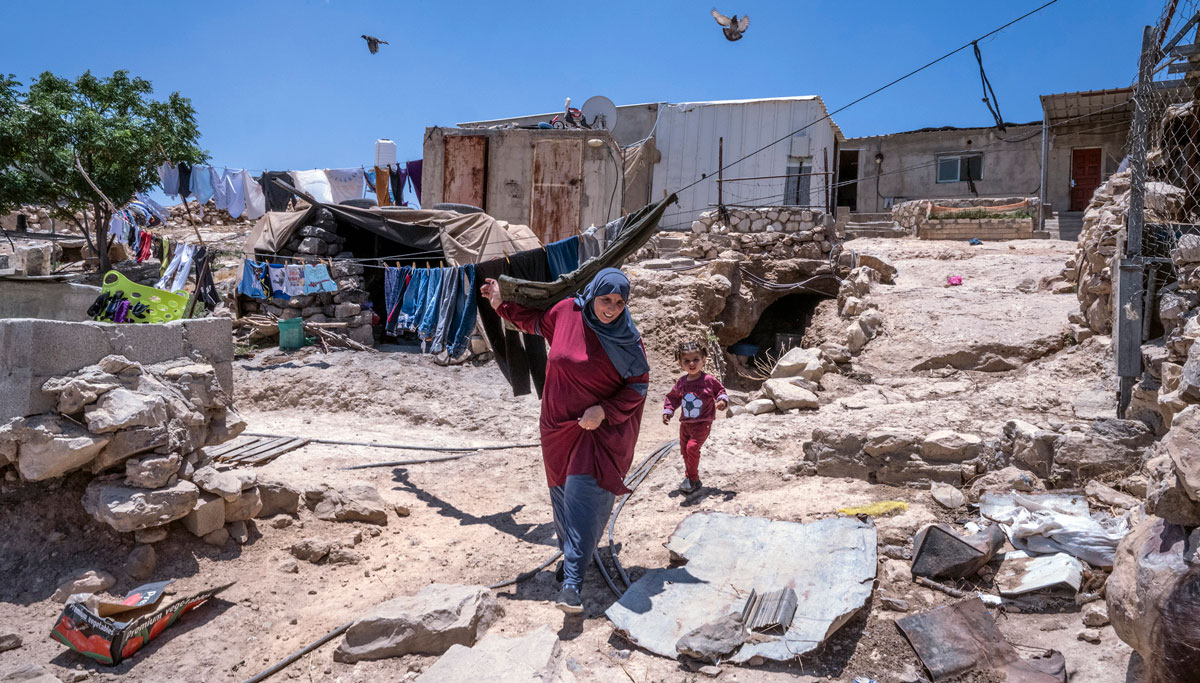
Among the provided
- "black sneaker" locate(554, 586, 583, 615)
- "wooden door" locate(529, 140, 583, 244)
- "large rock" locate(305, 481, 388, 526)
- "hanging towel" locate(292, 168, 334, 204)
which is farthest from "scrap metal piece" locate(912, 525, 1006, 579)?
"hanging towel" locate(292, 168, 334, 204)

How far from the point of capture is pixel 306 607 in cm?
363

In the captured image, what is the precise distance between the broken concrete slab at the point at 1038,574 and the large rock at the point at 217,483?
13.3 ft

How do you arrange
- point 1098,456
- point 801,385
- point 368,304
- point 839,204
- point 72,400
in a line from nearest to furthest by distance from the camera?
point 72,400 < point 1098,456 < point 801,385 < point 368,304 < point 839,204

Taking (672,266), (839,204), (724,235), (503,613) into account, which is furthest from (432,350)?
(839,204)

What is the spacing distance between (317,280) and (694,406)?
8.34 m

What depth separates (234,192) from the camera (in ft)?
56.0

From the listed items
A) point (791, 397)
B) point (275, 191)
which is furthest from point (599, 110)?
point (791, 397)

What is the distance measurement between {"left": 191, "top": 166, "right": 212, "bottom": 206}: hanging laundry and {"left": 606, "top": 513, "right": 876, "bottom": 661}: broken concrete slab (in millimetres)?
17142

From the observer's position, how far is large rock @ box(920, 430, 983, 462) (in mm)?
4375

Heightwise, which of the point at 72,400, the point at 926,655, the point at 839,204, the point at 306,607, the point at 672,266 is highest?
the point at 839,204

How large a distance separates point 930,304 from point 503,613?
8.19m

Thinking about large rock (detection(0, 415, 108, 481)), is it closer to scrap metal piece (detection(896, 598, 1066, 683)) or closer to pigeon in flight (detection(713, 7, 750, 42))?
scrap metal piece (detection(896, 598, 1066, 683))

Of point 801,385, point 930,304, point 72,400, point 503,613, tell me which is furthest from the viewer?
point 930,304

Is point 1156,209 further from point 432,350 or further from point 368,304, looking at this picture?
point 368,304
